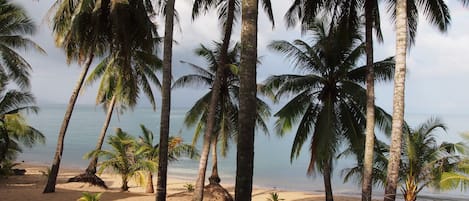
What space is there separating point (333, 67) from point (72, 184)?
12.0m

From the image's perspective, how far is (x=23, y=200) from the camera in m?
13.7

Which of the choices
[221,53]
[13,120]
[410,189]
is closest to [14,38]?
[13,120]

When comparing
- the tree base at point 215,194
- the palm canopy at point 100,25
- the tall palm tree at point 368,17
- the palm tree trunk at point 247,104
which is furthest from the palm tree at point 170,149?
the palm tree trunk at point 247,104

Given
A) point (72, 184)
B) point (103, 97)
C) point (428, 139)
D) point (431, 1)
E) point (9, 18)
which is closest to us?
point (431, 1)

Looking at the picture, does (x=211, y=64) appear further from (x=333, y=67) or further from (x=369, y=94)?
(x=369, y=94)

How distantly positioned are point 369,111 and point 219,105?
25.0 feet

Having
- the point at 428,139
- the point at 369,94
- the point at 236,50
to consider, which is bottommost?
the point at 428,139

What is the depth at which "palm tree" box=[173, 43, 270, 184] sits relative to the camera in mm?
18128

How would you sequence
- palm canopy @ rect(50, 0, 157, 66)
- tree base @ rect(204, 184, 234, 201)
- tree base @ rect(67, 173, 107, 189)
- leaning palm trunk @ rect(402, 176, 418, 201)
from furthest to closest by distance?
tree base @ rect(67, 173, 107, 189) → tree base @ rect(204, 184, 234, 201) → leaning palm trunk @ rect(402, 176, 418, 201) → palm canopy @ rect(50, 0, 157, 66)

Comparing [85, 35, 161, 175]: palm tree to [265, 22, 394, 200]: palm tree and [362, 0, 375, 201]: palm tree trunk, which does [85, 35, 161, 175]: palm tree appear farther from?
[362, 0, 375, 201]: palm tree trunk

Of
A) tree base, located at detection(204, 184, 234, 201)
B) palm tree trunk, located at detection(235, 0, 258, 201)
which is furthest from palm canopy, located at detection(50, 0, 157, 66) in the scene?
palm tree trunk, located at detection(235, 0, 258, 201)

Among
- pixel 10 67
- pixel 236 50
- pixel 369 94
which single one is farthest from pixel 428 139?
pixel 10 67

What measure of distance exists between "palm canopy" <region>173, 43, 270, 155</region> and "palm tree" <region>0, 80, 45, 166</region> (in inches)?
260

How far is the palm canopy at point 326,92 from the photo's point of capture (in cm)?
1478
